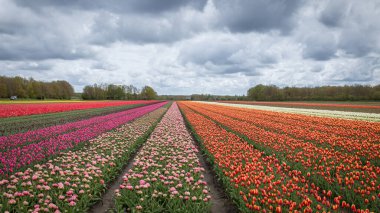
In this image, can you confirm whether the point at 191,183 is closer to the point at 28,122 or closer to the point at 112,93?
the point at 28,122

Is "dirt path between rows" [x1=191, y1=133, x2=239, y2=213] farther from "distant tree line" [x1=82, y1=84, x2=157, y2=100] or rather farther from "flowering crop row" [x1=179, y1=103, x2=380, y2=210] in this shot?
"distant tree line" [x1=82, y1=84, x2=157, y2=100]

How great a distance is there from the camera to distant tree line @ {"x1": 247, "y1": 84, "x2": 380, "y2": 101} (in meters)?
90.8

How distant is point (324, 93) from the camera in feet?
336

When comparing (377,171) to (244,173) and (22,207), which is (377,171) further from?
(22,207)

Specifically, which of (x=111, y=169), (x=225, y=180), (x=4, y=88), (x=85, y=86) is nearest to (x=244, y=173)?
(x=225, y=180)

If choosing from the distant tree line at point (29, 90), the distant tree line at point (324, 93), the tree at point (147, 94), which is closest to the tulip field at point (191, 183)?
the distant tree line at point (324, 93)

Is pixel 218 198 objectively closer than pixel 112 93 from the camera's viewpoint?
Yes

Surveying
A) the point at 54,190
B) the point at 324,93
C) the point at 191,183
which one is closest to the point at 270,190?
the point at 191,183

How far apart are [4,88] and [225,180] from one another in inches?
4299

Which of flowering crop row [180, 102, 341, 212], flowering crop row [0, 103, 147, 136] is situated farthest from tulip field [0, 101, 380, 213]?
flowering crop row [0, 103, 147, 136]

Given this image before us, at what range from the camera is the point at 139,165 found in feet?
25.9

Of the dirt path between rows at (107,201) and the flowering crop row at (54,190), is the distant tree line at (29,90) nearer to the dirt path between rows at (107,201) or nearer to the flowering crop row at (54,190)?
the flowering crop row at (54,190)

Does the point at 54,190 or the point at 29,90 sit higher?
the point at 29,90

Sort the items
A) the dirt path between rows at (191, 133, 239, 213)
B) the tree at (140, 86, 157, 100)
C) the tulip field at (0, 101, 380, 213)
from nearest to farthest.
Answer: the tulip field at (0, 101, 380, 213), the dirt path between rows at (191, 133, 239, 213), the tree at (140, 86, 157, 100)
